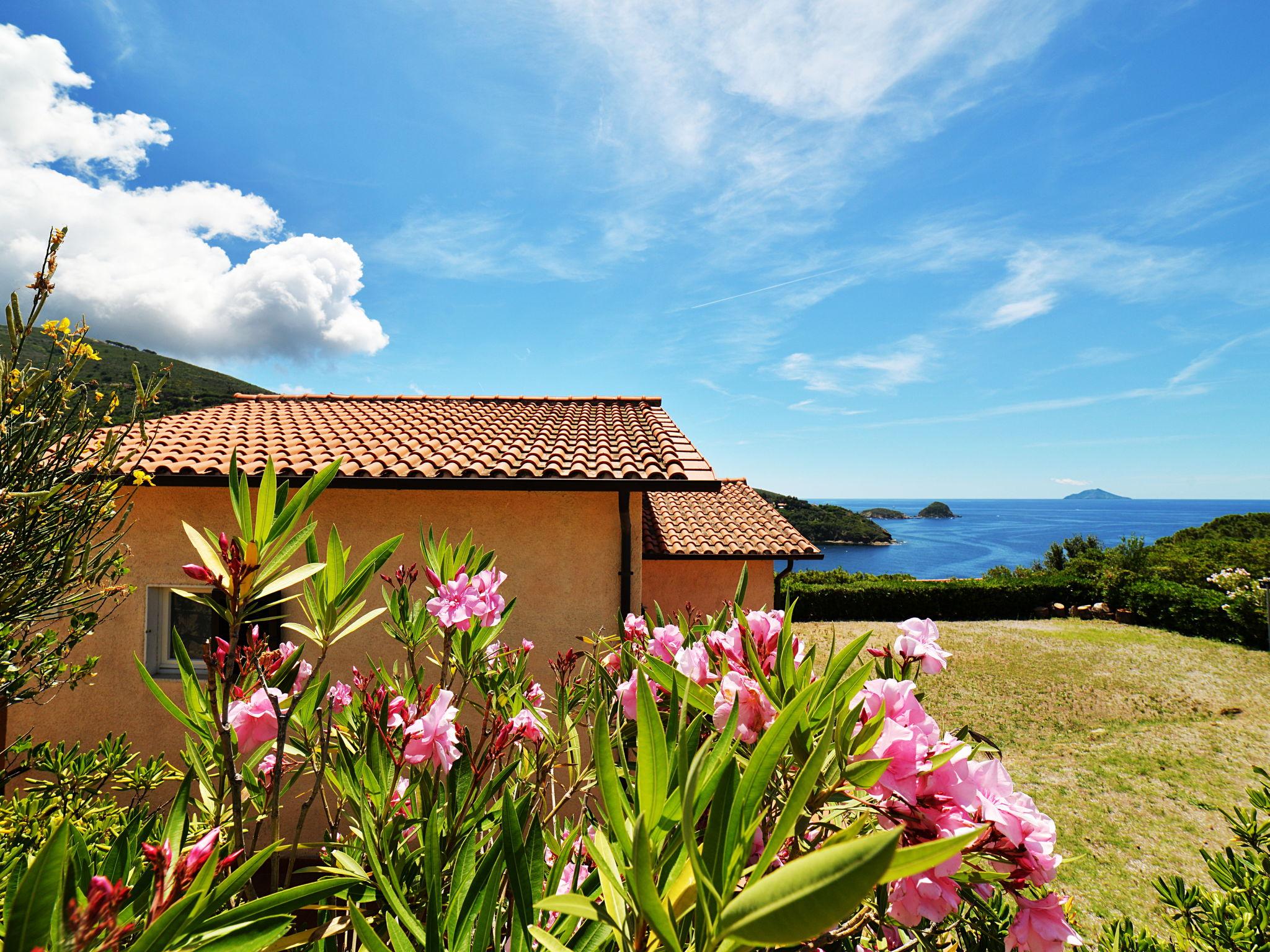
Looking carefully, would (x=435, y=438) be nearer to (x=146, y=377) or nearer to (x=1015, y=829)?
(x=146, y=377)

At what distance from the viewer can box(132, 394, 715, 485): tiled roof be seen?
5.19 metres

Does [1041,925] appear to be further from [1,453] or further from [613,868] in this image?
[1,453]

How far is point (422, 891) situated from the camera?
1413mm

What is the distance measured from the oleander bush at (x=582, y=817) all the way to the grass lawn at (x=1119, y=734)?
1.10 ft

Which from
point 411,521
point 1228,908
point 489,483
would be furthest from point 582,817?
point 411,521

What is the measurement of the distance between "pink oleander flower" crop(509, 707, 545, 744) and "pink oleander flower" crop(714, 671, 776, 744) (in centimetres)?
84

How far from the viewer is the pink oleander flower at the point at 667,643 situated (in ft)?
5.70

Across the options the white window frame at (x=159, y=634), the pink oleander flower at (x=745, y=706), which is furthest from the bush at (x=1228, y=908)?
the white window frame at (x=159, y=634)

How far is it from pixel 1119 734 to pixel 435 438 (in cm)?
1182

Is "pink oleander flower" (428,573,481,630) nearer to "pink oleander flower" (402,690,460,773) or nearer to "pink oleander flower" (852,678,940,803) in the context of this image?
"pink oleander flower" (402,690,460,773)

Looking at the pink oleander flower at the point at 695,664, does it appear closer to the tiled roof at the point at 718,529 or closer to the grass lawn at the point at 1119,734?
the grass lawn at the point at 1119,734

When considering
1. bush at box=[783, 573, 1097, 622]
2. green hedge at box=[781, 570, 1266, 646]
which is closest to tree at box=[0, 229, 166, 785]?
green hedge at box=[781, 570, 1266, 646]

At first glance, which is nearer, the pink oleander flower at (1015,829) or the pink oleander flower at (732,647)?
the pink oleander flower at (1015,829)

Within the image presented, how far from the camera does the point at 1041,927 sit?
3.39 feet
